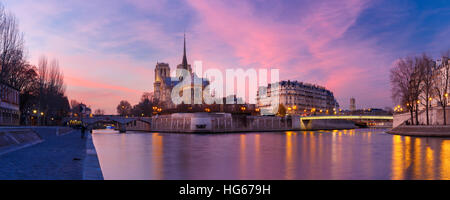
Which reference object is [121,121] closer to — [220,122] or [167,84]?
[220,122]

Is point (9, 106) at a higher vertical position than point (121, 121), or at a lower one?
higher

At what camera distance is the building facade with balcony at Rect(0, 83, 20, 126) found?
154 feet

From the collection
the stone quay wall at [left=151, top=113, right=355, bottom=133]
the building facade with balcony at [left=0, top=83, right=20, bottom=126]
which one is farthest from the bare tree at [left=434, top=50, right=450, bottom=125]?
the building facade with balcony at [left=0, top=83, right=20, bottom=126]

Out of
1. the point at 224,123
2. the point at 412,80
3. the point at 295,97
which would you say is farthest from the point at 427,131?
the point at 295,97

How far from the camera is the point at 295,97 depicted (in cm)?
15788

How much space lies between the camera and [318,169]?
19.1 metres

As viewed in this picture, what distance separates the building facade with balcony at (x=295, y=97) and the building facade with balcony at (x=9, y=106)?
10794 cm

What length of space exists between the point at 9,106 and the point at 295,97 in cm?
12412

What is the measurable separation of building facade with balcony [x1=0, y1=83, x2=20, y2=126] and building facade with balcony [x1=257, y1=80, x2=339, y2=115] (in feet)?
354

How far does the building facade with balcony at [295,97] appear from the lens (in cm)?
15712

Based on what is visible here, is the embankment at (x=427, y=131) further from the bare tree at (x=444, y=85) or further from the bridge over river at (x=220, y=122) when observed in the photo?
the bridge over river at (x=220, y=122)
